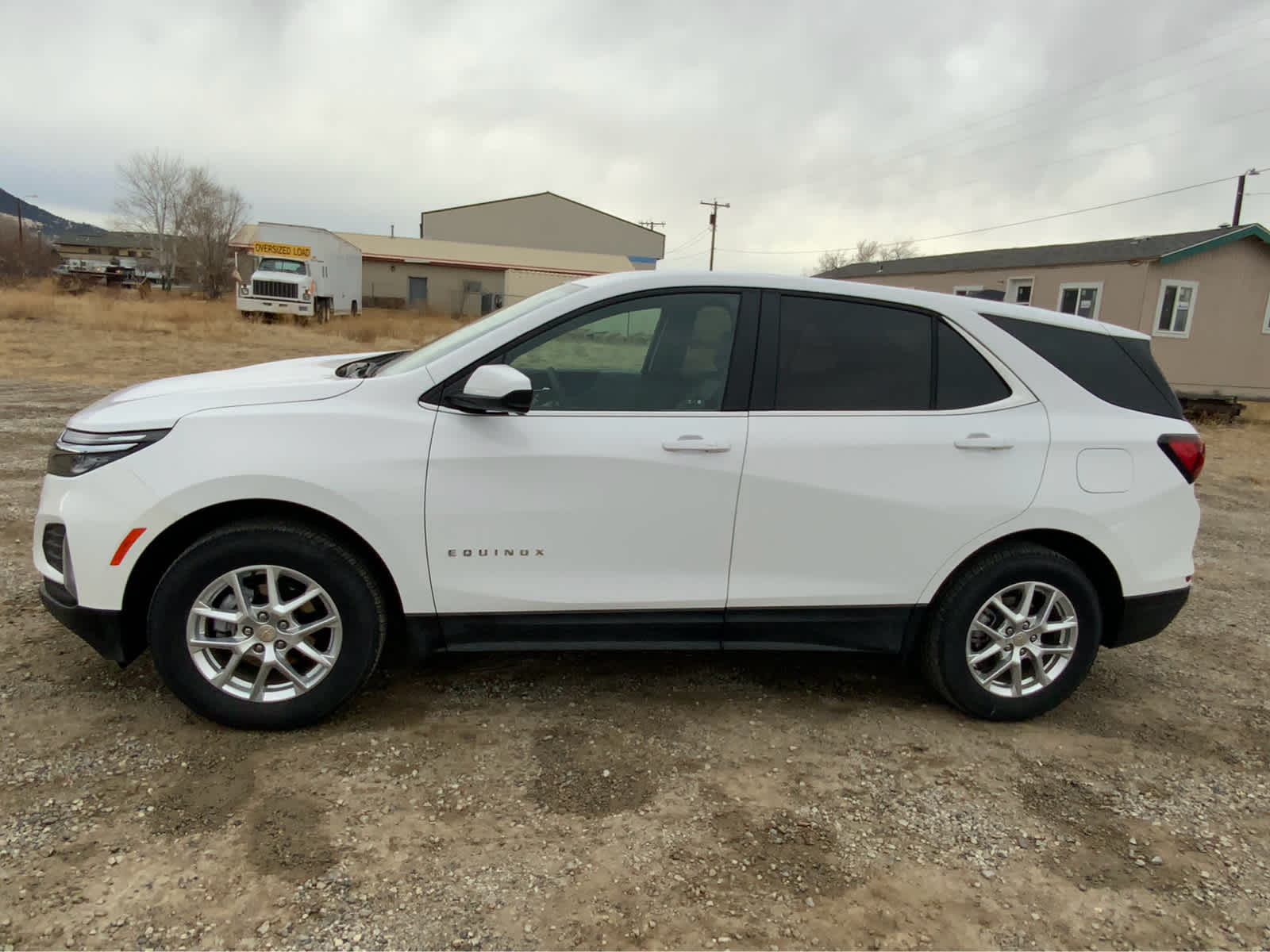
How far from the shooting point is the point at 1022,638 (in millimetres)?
3348

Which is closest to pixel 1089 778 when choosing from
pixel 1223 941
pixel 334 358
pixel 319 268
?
pixel 1223 941

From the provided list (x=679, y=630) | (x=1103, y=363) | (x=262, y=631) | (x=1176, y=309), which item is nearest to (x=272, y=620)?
(x=262, y=631)

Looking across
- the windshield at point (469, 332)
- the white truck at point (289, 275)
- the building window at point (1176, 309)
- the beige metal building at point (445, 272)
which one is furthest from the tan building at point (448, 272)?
the windshield at point (469, 332)

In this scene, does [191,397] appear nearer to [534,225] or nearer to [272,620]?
[272,620]

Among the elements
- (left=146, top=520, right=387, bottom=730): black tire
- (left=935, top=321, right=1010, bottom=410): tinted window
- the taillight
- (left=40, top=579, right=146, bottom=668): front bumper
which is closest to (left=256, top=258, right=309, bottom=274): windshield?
(left=40, top=579, right=146, bottom=668): front bumper

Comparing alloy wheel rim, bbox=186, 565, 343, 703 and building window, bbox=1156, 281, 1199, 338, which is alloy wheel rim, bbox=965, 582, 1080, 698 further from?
building window, bbox=1156, 281, 1199, 338

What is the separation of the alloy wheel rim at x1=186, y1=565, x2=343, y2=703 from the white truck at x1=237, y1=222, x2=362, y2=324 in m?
26.9

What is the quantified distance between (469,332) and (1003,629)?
2.52 metres

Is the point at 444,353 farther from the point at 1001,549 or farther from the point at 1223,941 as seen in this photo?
the point at 1223,941

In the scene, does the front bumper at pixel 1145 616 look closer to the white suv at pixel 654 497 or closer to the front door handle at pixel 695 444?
the white suv at pixel 654 497

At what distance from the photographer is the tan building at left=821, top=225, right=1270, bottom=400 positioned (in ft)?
57.8

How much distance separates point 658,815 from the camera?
2.71 metres

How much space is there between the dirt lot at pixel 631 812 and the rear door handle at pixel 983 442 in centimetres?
118

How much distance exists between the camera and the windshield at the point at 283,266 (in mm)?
27625
